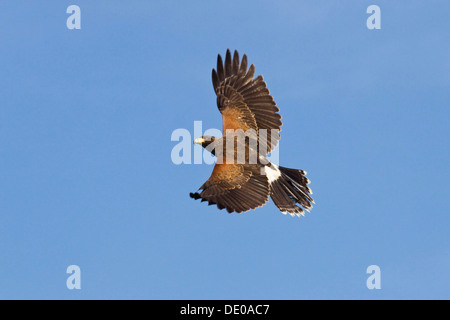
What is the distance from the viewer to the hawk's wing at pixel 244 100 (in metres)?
15.5

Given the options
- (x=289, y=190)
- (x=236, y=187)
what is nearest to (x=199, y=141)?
(x=236, y=187)

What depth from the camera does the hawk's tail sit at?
15.5m

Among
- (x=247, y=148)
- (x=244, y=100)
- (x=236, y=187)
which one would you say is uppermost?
(x=244, y=100)

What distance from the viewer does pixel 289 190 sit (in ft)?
51.9

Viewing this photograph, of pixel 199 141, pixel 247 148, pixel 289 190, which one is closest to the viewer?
pixel 247 148

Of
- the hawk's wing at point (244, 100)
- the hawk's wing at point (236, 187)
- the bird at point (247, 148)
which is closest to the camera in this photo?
the hawk's wing at point (236, 187)

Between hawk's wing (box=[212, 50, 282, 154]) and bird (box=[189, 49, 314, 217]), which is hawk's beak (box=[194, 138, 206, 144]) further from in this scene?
hawk's wing (box=[212, 50, 282, 154])

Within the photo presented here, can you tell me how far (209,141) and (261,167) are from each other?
1.39m

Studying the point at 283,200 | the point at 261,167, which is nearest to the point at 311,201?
the point at 283,200

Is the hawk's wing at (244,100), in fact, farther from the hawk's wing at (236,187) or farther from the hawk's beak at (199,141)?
the hawk's wing at (236,187)

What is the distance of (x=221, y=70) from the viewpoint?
52.3 ft

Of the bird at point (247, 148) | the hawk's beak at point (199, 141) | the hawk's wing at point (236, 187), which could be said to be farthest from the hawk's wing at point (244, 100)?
the hawk's wing at point (236, 187)

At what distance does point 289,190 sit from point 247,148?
154 cm

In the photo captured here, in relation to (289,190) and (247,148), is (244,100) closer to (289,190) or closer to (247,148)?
(247,148)
